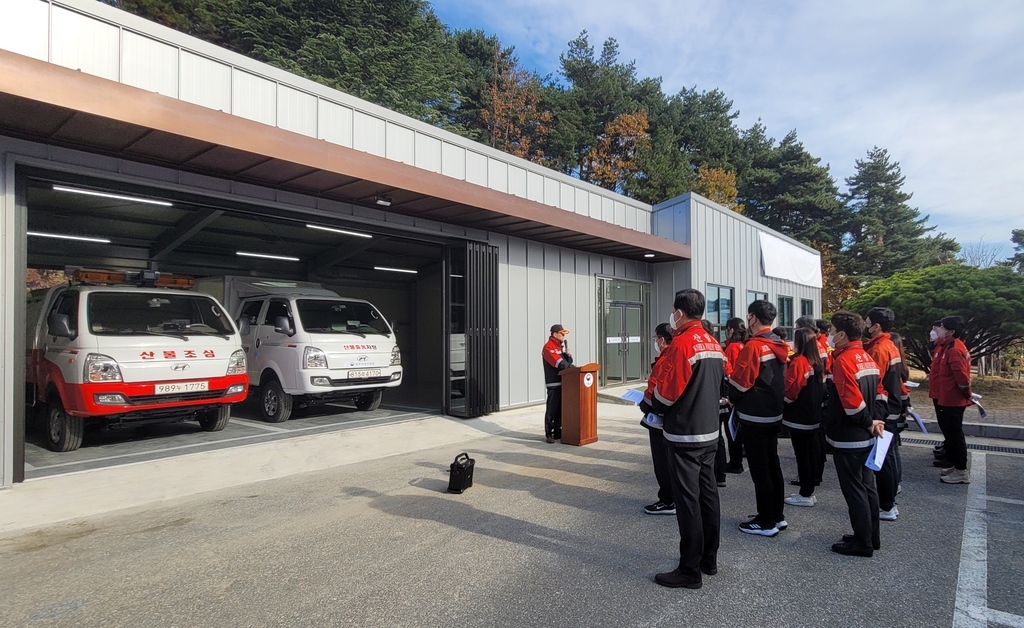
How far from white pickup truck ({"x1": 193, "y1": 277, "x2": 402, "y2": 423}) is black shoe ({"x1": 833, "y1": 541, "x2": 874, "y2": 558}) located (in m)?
7.19

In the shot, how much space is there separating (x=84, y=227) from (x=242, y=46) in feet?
61.3

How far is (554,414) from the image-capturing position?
8.41 metres

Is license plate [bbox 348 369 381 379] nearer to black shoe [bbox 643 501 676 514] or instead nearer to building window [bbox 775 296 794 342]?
black shoe [bbox 643 501 676 514]

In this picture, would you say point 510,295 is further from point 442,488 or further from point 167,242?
point 167,242

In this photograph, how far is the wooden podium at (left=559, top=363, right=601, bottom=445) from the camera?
8.05 meters

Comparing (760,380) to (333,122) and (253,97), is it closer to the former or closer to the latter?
(333,122)

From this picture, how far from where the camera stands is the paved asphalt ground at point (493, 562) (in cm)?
325

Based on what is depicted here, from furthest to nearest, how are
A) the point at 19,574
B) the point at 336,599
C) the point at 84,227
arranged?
the point at 84,227
the point at 19,574
the point at 336,599

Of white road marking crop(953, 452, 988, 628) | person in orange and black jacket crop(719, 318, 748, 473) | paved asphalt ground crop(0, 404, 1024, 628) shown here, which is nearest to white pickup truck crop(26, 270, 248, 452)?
paved asphalt ground crop(0, 404, 1024, 628)

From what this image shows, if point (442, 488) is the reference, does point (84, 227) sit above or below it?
above

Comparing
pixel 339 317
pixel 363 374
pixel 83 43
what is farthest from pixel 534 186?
pixel 83 43

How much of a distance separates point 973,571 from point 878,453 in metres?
0.92

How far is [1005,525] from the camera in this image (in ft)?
15.6

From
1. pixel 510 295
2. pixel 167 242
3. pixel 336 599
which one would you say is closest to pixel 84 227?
pixel 167 242
